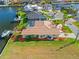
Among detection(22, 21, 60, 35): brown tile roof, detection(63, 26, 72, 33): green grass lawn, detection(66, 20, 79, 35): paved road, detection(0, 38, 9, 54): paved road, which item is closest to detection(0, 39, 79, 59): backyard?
detection(0, 38, 9, 54): paved road

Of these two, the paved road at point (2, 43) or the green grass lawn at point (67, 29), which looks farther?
the green grass lawn at point (67, 29)

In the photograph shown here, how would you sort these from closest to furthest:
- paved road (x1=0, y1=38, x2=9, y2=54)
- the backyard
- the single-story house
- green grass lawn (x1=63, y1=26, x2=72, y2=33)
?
the backyard
paved road (x1=0, y1=38, x2=9, y2=54)
the single-story house
green grass lawn (x1=63, y1=26, x2=72, y2=33)

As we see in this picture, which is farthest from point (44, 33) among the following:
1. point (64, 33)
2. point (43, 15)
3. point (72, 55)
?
point (43, 15)

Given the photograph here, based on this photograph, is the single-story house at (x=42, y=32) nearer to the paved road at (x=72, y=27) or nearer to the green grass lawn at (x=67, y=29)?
the green grass lawn at (x=67, y=29)

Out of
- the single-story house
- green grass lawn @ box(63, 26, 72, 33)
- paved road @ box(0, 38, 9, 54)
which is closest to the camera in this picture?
paved road @ box(0, 38, 9, 54)

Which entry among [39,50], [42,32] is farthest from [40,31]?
[39,50]

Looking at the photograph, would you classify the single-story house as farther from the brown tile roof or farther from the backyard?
the backyard

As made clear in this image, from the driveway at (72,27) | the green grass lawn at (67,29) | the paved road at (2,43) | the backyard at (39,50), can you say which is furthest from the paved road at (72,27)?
the paved road at (2,43)

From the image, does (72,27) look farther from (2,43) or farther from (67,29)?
(2,43)
